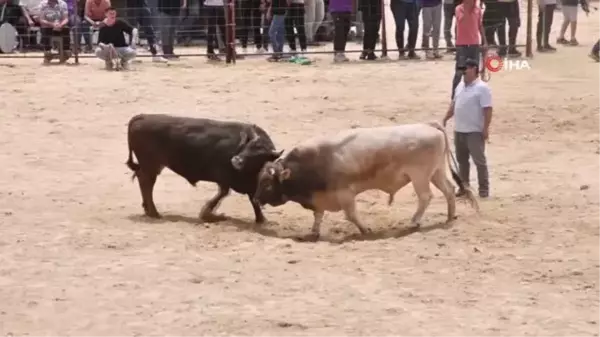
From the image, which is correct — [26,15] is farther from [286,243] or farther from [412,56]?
[286,243]

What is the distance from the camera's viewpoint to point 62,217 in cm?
995

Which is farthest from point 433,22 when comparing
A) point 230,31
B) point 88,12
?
point 88,12

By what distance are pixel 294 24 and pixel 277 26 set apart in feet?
2.16

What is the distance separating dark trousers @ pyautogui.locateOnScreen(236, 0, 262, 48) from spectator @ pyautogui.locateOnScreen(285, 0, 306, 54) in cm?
55

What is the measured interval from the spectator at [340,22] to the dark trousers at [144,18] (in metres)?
3.23

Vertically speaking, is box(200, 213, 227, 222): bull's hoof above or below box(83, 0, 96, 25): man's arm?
below

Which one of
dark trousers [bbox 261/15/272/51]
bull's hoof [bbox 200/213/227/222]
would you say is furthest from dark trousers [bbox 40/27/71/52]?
bull's hoof [bbox 200/213/227/222]

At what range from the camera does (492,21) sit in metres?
20.9

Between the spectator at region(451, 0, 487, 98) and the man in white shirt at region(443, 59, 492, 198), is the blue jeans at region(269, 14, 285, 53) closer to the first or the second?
the spectator at region(451, 0, 487, 98)

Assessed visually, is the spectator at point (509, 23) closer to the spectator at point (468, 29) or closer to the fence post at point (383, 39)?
the fence post at point (383, 39)

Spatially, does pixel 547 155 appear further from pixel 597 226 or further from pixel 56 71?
pixel 56 71

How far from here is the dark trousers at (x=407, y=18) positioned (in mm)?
20375

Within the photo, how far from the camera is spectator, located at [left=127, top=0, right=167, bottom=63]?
20531mm

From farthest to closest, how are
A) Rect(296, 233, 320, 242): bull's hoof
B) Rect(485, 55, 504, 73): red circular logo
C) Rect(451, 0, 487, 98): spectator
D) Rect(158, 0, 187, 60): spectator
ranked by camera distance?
Rect(158, 0, 187, 60): spectator < Rect(485, 55, 504, 73): red circular logo < Rect(451, 0, 487, 98): spectator < Rect(296, 233, 320, 242): bull's hoof
